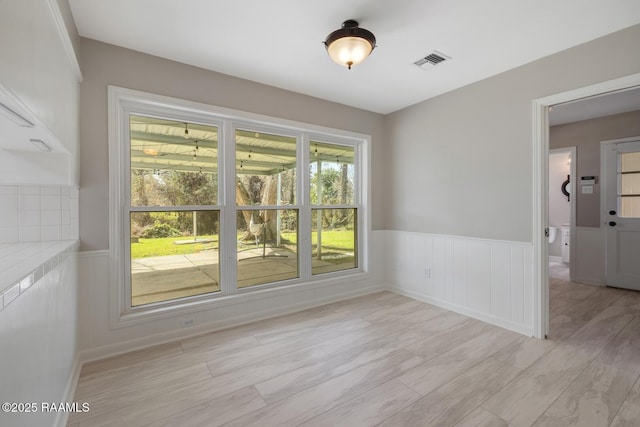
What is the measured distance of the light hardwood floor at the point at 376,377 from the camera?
173cm

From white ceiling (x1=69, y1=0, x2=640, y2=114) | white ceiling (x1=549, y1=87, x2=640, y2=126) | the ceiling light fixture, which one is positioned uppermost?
white ceiling (x1=549, y1=87, x2=640, y2=126)

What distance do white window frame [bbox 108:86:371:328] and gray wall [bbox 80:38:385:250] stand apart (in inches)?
2.6

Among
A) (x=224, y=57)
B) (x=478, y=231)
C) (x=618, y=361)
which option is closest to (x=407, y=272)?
(x=478, y=231)

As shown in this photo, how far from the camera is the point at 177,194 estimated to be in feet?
9.35

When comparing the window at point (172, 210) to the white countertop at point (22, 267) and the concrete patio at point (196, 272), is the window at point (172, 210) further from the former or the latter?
the white countertop at point (22, 267)

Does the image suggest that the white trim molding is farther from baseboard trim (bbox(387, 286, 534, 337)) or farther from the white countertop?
baseboard trim (bbox(387, 286, 534, 337))

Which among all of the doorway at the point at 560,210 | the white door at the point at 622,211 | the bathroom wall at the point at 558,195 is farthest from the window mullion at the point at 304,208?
the bathroom wall at the point at 558,195

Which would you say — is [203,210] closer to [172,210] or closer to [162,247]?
[172,210]

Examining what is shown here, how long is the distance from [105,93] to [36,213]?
1121 mm

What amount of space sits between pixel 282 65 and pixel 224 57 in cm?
55

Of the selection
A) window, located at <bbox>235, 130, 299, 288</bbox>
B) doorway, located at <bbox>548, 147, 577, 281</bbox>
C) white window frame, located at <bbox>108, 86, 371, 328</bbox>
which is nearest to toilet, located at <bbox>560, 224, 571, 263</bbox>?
doorway, located at <bbox>548, 147, 577, 281</bbox>

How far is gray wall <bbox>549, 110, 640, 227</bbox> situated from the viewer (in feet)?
14.3

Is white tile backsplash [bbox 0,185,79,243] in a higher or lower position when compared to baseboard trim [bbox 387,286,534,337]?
higher

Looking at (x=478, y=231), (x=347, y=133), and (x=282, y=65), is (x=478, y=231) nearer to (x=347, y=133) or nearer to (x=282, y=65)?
(x=347, y=133)
